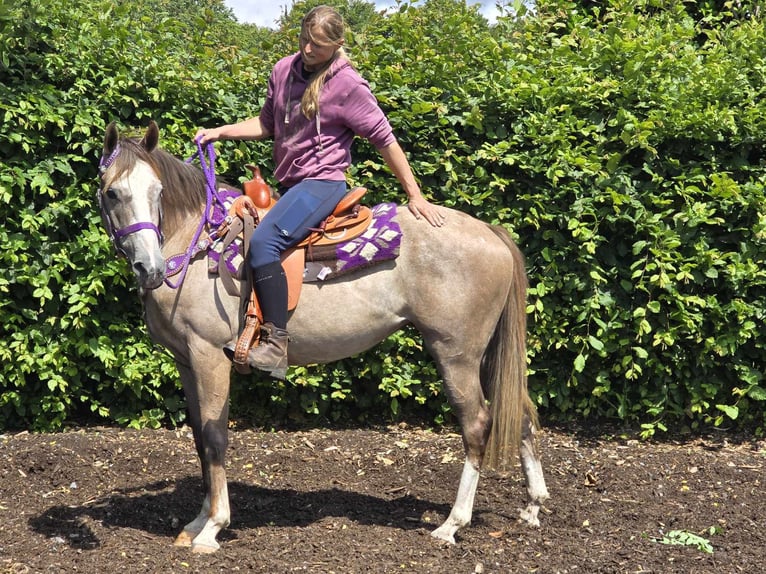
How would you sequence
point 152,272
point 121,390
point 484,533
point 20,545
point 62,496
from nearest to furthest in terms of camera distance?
point 152,272 < point 20,545 < point 484,533 < point 62,496 < point 121,390

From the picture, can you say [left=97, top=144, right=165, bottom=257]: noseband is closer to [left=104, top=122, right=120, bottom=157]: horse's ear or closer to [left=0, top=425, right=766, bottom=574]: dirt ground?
[left=104, top=122, right=120, bottom=157]: horse's ear

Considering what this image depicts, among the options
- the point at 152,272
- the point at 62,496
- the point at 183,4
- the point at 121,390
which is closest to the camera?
the point at 152,272

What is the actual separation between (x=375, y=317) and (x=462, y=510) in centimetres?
113

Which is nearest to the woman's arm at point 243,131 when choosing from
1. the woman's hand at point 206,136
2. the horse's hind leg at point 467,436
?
the woman's hand at point 206,136

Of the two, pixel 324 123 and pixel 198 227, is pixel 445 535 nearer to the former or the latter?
pixel 198 227

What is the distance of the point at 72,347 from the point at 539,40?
4191 millimetres

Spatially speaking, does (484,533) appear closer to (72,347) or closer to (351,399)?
(351,399)

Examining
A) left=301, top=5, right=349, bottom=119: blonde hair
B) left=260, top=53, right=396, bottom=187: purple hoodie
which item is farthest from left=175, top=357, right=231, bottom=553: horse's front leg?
left=301, top=5, right=349, bottom=119: blonde hair

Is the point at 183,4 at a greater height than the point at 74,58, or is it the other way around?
the point at 183,4

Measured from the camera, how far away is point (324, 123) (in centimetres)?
432

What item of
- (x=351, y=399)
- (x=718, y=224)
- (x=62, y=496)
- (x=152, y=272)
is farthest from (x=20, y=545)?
(x=718, y=224)

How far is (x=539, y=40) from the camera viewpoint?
21.4ft

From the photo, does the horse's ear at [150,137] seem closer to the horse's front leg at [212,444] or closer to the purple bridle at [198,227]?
the purple bridle at [198,227]

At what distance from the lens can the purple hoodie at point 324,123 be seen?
4285 millimetres
